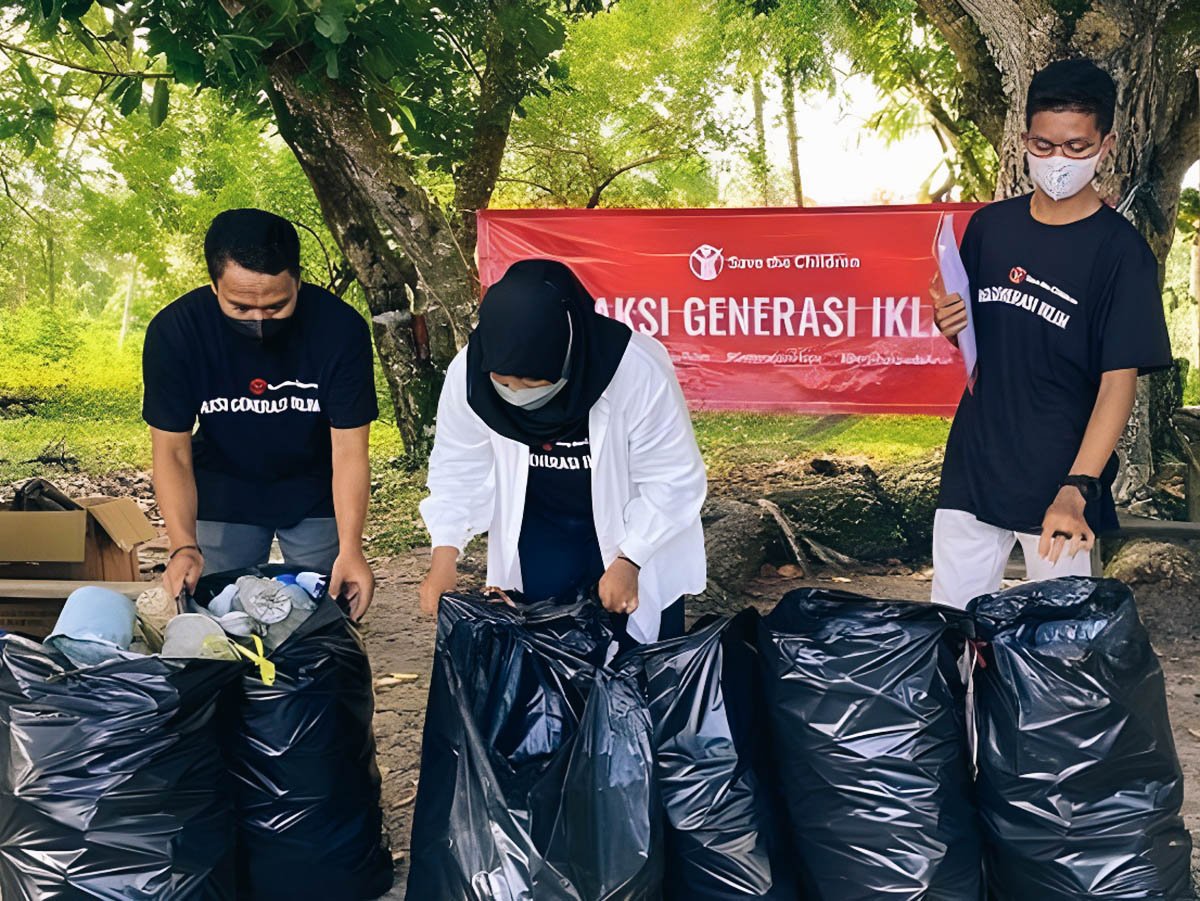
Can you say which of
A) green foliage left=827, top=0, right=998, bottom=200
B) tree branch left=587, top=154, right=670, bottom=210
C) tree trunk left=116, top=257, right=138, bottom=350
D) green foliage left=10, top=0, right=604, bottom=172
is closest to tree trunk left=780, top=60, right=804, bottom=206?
green foliage left=827, top=0, right=998, bottom=200

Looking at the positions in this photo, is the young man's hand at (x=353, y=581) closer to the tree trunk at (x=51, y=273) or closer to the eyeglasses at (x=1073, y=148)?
the eyeglasses at (x=1073, y=148)

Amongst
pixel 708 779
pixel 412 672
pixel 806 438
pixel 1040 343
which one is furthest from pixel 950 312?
pixel 806 438

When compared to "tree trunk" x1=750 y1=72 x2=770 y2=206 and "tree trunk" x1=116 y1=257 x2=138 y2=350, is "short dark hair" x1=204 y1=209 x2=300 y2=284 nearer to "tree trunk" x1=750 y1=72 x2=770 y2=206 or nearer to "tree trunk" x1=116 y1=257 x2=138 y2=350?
"tree trunk" x1=750 y1=72 x2=770 y2=206

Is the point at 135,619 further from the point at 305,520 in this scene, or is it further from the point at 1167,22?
the point at 1167,22

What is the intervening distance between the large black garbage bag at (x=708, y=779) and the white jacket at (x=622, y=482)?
24 centimetres

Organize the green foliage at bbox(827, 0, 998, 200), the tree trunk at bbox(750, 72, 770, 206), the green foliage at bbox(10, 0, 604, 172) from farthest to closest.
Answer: the tree trunk at bbox(750, 72, 770, 206), the green foliage at bbox(827, 0, 998, 200), the green foliage at bbox(10, 0, 604, 172)

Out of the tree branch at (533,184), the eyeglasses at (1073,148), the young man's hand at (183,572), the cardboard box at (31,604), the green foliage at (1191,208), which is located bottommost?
the cardboard box at (31,604)

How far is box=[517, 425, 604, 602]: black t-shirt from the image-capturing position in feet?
8.33

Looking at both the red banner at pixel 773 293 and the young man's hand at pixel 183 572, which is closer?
the young man's hand at pixel 183 572

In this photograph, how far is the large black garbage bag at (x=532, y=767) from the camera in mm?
2129

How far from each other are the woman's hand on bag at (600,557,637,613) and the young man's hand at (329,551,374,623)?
2.07ft

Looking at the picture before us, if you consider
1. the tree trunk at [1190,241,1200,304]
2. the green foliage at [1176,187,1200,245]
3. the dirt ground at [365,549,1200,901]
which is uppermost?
the green foliage at [1176,187,1200,245]

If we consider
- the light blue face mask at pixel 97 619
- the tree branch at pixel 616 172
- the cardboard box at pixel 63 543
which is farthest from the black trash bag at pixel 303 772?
the tree branch at pixel 616 172

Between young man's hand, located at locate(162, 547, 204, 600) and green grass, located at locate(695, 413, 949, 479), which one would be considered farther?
green grass, located at locate(695, 413, 949, 479)
